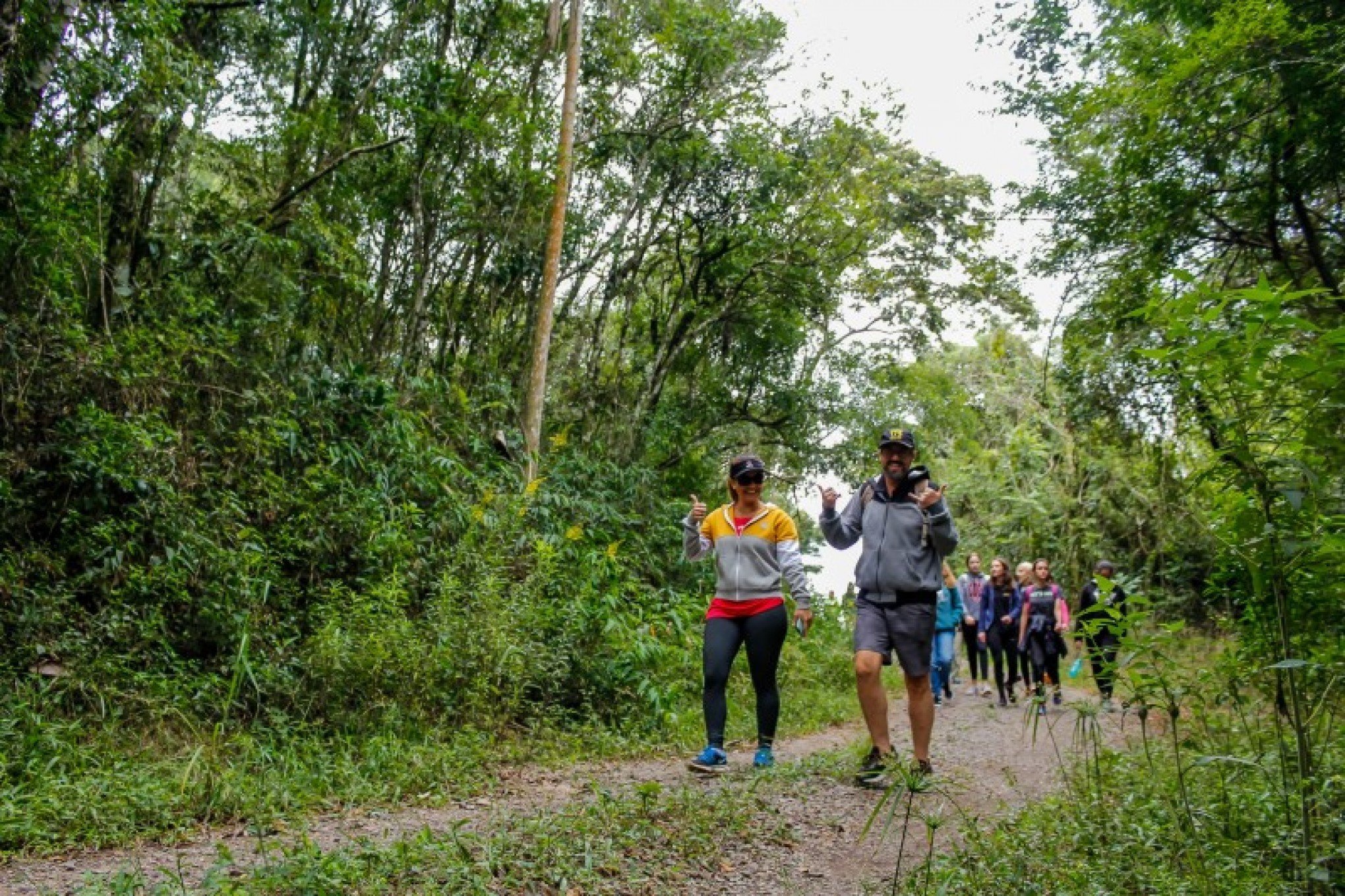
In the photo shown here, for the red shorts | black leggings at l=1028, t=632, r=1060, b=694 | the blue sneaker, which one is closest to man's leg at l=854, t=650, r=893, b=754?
the red shorts

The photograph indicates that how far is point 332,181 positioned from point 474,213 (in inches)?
91.4

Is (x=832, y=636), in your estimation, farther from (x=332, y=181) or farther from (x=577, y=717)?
(x=332, y=181)

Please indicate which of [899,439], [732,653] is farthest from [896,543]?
[732,653]

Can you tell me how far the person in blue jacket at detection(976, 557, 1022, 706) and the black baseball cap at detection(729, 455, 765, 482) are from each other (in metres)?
7.01

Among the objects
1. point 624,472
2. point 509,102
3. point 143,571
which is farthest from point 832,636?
point 143,571

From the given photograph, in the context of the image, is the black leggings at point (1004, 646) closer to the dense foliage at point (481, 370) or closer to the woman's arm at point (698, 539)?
the dense foliage at point (481, 370)

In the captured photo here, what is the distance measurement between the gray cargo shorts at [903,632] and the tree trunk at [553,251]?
7.40 metres

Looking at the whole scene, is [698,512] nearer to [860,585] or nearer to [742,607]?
[742,607]

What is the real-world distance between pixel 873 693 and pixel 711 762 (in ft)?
3.65

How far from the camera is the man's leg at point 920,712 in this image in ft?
19.5

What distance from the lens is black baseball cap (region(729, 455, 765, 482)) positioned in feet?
21.6

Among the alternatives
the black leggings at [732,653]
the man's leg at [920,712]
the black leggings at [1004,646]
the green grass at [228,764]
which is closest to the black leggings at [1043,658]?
the black leggings at [1004,646]

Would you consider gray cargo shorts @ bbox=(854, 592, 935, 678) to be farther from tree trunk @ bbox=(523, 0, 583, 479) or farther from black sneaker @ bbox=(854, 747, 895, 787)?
tree trunk @ bbox=(523, 0, 583, 479)

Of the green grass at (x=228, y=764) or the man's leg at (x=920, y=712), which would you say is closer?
the green grass at (x=228, y=764)
